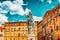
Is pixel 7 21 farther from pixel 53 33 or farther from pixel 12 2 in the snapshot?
pixel 53 33

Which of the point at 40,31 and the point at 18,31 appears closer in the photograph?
the point at 40,31

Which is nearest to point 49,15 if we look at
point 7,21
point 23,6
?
point 23,6

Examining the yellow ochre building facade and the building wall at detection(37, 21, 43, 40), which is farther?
the yellow ochre building facade

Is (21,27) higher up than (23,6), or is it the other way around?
(23,6)

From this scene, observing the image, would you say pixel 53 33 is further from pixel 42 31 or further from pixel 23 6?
pixel 23 6

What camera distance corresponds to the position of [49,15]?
10.1m

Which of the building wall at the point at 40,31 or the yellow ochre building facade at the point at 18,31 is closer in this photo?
the building wall at the point at 40,31

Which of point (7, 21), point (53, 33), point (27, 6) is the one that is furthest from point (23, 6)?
point (53, 33)

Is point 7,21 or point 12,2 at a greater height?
point 12,2

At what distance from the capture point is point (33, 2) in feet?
33.3

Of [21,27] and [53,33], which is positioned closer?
[53,33]

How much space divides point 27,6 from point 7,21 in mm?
1084

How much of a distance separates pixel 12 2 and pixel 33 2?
0.89 metres

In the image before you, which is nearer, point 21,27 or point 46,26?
point 46,26
